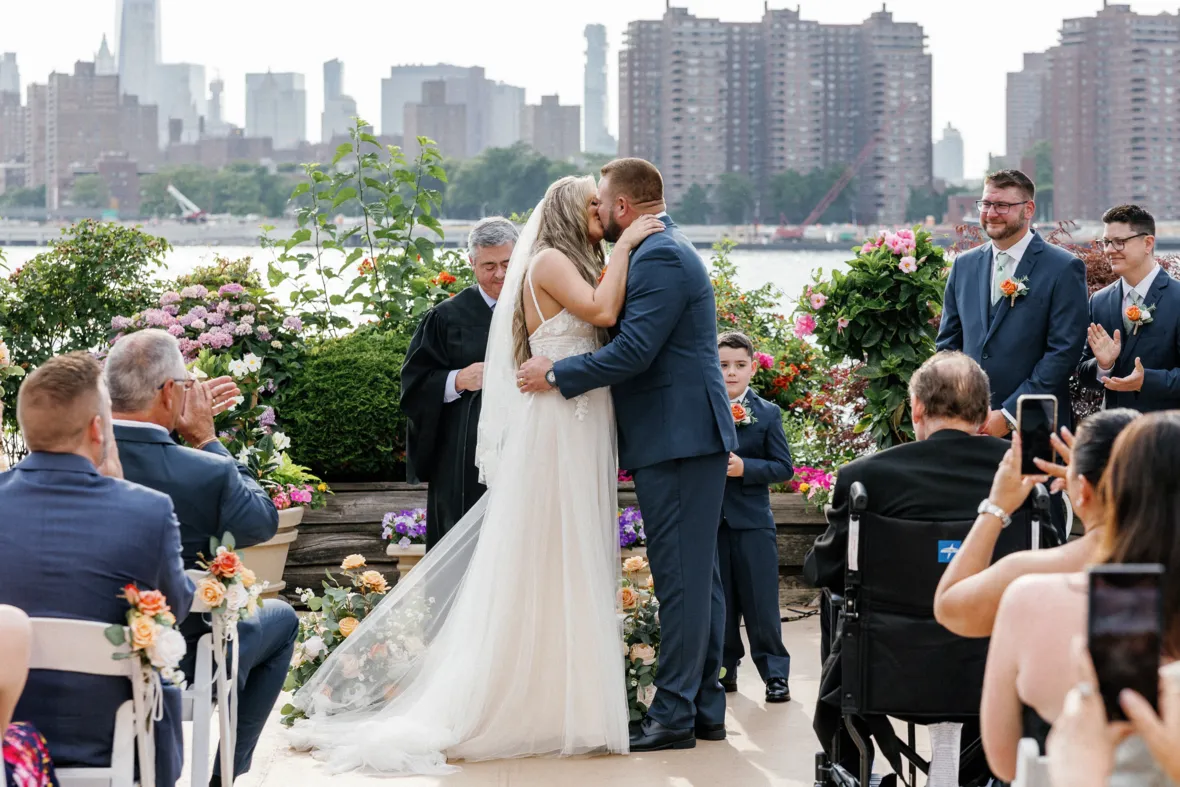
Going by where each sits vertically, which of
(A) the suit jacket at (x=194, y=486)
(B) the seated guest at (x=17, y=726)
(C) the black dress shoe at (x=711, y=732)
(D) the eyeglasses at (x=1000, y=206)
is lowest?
(C) the black dress shoe at (x=711, y=732)

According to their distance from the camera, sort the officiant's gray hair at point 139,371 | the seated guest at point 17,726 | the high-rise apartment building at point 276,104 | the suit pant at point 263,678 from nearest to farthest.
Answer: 1. the seated guest at point 17,726
2. the officiant's gray hair at point 139,371
3. the suit pant at point 263,678
4. the high-rise apartment building at point 276,104

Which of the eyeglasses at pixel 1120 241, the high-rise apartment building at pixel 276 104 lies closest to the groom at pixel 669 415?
the eyeglasses at pixel 1120 241

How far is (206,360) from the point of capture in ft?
21.6

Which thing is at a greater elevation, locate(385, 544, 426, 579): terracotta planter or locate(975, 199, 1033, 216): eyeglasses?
locate(975, 199, 1033, 216): eyeglasses

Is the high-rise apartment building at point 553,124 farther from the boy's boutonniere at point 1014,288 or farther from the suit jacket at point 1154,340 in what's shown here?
the boy's boutonniere at point 1014,288

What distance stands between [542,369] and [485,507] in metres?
0.54

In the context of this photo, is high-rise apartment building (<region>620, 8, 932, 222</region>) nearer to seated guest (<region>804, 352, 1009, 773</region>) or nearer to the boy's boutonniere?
the boy's boutonniere

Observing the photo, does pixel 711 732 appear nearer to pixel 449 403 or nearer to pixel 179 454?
pixel 449 403

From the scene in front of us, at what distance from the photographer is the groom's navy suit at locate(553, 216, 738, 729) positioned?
4.48m

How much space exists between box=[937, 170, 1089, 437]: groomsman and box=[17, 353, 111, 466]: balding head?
3228 millimetres

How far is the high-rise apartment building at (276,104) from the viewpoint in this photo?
286ft

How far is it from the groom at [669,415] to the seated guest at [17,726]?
2072 millimetres

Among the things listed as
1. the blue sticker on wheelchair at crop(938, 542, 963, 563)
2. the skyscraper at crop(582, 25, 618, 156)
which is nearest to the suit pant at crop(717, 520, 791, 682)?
the blue sticker on wheelchair at crop(938, 542, 963, 563)

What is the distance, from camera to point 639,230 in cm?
455
